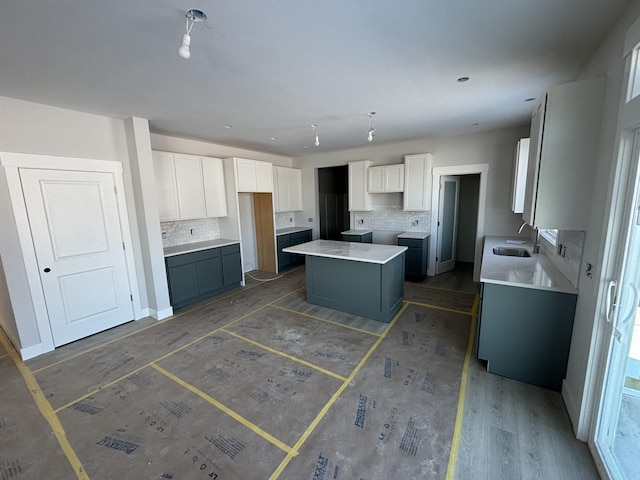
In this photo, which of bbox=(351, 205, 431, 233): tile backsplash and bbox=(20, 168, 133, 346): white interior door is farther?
bbox=(351, 205, 431, 233): tile backsplash

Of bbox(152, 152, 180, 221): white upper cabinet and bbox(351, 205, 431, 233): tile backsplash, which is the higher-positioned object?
bbox(152, 152, 180, 221): white upper cabinet

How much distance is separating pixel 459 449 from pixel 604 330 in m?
1.16

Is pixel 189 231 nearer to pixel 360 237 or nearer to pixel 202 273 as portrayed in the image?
pixel 202 273

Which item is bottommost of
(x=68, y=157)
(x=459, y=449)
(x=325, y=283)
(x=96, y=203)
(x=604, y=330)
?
(x=459, y=449)

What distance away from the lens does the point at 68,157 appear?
298 centimetres

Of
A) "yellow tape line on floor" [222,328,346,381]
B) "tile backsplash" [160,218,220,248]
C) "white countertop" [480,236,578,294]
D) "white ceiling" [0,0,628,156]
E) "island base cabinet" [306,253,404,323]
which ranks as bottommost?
→ "yellow tape line on floor" [222,328,346,381]

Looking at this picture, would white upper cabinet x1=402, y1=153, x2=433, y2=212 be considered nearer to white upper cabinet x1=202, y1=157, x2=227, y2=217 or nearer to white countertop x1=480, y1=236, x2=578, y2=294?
white countertop x1=480, y1=236, x2=578, y2=294

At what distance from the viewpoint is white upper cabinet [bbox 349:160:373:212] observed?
217 inches

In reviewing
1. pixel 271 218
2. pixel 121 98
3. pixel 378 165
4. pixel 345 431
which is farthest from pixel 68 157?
pixel 378 165

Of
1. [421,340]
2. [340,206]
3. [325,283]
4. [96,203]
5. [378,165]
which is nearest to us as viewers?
[421,340]

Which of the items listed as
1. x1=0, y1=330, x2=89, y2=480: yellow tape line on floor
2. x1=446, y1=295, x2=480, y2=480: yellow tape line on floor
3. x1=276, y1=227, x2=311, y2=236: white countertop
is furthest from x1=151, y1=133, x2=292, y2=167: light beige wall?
x1=446, y1=295, x2=480, y2=480: yellow tape line on floor

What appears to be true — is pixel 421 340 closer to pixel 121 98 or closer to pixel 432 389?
pixel 432 389

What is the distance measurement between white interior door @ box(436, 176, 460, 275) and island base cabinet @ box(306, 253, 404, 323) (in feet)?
6.35

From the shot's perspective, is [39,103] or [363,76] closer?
[363,76]
